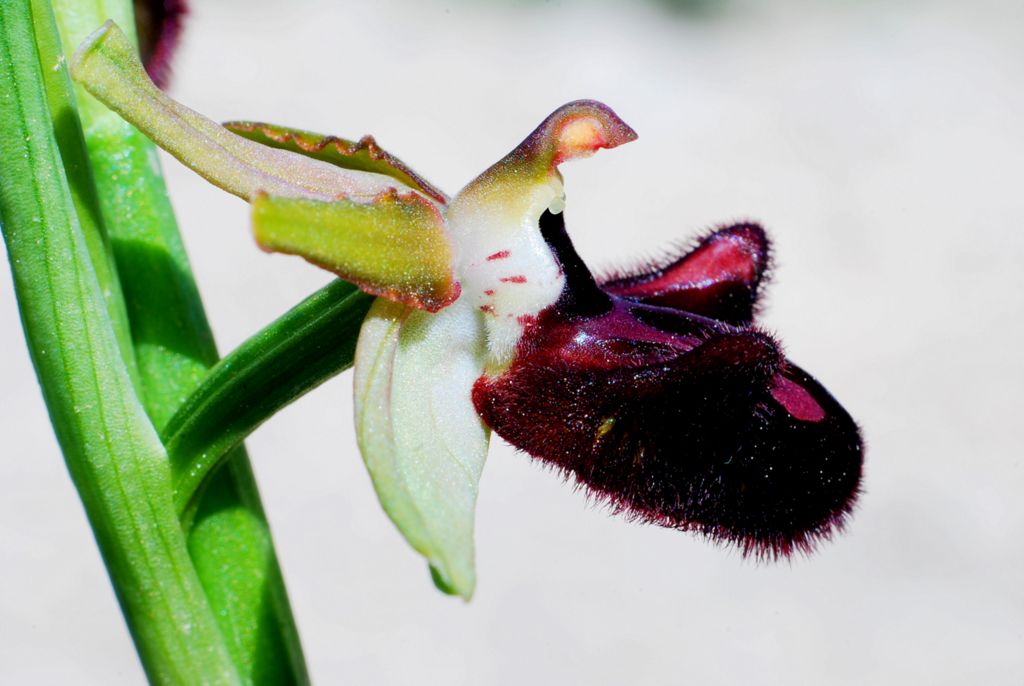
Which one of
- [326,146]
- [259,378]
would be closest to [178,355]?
[259,378]

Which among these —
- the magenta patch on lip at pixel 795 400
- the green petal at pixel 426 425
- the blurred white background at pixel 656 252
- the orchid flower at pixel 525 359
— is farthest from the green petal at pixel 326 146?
the blurred white background at pixel 656 252

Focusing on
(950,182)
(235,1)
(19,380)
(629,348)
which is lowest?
(629,348)

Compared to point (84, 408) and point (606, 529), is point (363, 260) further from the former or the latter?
point (606, 529)

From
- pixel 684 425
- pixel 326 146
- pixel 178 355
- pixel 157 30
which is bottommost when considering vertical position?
pixel 684 425

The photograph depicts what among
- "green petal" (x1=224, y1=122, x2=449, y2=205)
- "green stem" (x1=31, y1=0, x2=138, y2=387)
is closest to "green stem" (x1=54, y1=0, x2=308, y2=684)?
"green stem" (x1=31, y1=0, x2=138, y2=387)

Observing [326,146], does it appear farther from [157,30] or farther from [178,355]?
[157,30]

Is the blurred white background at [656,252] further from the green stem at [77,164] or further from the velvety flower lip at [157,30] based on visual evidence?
the green stem at [77,164]

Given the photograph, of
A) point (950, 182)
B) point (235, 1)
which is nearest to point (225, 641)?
point (950, 182)
